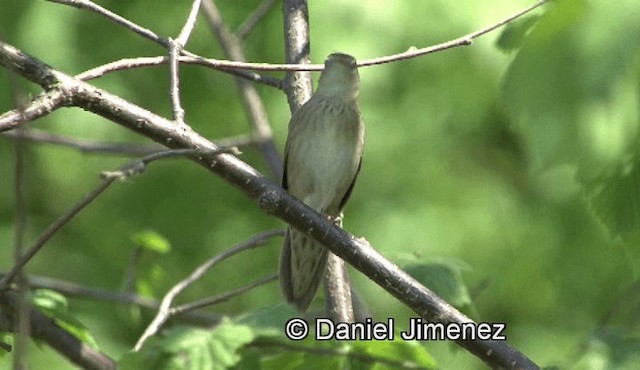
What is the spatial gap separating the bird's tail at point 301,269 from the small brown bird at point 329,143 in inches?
10.5

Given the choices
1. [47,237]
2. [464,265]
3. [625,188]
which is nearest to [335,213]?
[464,265]

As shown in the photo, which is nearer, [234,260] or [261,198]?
[261,198]

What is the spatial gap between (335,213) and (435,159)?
5.52 ft

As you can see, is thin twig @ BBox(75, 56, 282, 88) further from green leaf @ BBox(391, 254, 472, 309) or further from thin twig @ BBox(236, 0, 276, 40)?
thin twig @ BBox(236, 0, 276, 40)

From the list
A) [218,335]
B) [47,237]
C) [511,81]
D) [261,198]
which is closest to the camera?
[47,237]

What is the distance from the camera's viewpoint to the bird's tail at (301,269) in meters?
3.81

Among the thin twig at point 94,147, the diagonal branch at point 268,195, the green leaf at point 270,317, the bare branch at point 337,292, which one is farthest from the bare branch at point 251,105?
the diagonal branch at point 268,195

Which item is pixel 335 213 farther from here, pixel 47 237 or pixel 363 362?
pixel 47 237

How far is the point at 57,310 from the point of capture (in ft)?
10.9

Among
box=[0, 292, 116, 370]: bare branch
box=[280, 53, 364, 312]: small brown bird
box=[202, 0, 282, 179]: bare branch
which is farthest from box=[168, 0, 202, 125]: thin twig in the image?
box=[202, 0, 282, 179]: bare branch

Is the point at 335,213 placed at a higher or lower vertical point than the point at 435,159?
lower

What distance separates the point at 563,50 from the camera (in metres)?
2.66

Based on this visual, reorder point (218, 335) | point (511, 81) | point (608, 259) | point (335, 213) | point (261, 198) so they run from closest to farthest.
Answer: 1. point (261, 198)
2. point (511, 81)
3. point (218, 335)
4. point (335, 213)
5. point (608, 259)

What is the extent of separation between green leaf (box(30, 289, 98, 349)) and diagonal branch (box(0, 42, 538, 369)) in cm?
94
